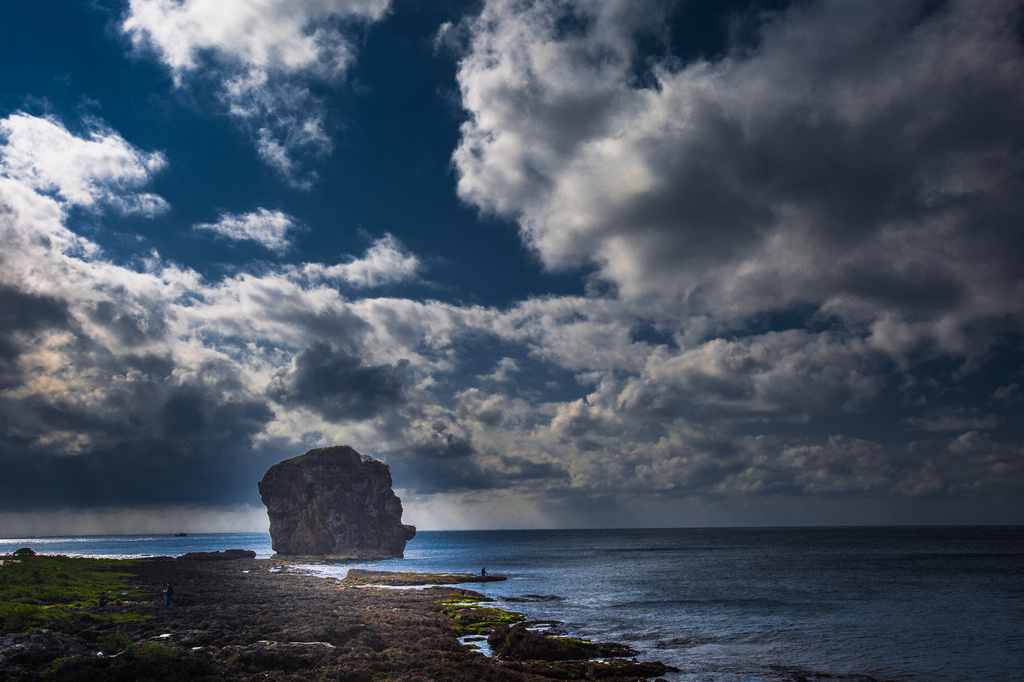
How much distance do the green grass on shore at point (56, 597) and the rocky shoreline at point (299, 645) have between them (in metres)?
0.99

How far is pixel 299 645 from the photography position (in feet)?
95.2

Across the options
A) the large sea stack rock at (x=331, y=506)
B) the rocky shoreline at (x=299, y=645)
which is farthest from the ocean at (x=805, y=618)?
the large sea stack rock at (x=331, y=506)

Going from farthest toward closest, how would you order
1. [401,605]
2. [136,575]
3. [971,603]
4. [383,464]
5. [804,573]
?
1. [383,464]
2. [804,573]
3. [136,575]
4. [971,603]
5. [401,605]

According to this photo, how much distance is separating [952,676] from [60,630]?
52.5m

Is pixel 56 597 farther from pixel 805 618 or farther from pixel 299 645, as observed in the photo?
pixel 805 618

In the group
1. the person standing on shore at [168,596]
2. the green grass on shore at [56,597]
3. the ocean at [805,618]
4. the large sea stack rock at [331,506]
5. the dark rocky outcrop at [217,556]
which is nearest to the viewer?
the green grass on shore at [56,597]

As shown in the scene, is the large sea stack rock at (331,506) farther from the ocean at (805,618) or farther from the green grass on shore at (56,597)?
the green grass on shore at (56,597)

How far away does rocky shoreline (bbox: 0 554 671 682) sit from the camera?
24.4 m

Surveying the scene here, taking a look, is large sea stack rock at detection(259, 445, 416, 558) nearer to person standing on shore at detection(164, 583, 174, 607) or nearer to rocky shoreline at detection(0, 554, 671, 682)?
rocky shoreline at detection(0, 554, 671, 682)

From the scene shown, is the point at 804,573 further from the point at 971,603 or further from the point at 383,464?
the point at 383,464

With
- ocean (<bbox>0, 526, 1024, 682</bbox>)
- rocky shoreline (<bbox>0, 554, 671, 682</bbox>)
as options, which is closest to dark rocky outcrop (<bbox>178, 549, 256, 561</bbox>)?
ocean (<bbox>0, 526, 1024, 682</bbox>)

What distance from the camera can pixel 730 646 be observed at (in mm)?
41531

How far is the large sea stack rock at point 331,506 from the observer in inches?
6029

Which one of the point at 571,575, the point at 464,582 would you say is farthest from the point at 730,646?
the point at 571,575
